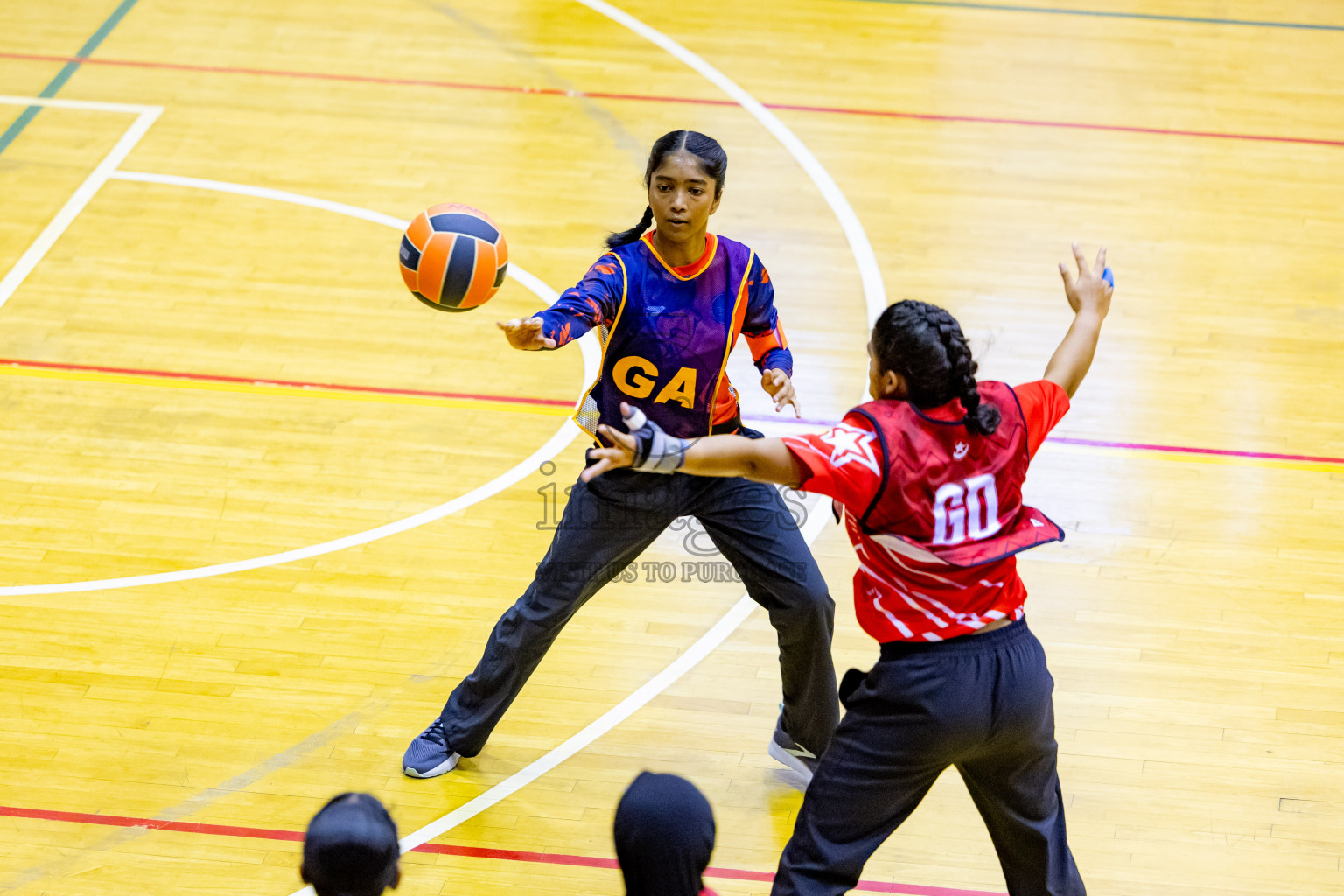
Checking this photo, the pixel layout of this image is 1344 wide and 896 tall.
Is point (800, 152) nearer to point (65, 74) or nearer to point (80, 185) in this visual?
point (80, 185)

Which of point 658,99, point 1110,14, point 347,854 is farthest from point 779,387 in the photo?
point 1110,14

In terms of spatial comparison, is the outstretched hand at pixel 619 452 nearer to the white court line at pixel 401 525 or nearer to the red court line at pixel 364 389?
the white court line at pixel 401 525

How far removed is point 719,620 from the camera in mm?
5629

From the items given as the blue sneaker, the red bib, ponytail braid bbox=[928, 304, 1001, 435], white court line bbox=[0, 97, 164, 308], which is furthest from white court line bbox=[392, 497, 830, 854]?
white court line bbox=[0, 97, 164, 308]

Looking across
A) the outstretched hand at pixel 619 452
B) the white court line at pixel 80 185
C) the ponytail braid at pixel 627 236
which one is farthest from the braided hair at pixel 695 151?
the white court line at pixel 80 185

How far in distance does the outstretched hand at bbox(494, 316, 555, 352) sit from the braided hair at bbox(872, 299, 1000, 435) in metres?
1.09

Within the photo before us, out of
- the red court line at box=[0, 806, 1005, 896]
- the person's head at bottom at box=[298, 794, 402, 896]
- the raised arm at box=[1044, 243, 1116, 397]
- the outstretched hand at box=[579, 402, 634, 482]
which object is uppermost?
the raised arm at box=[1044, 243, 1116, 397]

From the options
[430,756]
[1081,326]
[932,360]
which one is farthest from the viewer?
[430,756]

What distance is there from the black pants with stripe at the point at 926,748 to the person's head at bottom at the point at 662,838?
859mm

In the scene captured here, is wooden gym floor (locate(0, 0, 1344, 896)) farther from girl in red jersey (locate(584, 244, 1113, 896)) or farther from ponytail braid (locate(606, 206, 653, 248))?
ponytail braid (locate(606, 206, 653, 248))

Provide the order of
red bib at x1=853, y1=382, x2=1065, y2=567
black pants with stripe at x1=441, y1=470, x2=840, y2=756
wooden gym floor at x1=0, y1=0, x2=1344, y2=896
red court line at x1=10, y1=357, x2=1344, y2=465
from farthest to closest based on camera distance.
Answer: red court line at x1=10, y1=357, x2=1344, y2=465 < wooden gym floor at x1=0, y1=0, x2=1344, y2=896 < black pants with stripe at x1=441, y1=470, x2=840, y2=756 < red bib at x1=853, y1=382, x2=1065, y2=567

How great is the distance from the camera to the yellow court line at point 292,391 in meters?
6.76

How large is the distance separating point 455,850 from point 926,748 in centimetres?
192

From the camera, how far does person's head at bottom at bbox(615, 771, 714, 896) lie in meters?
2.70
